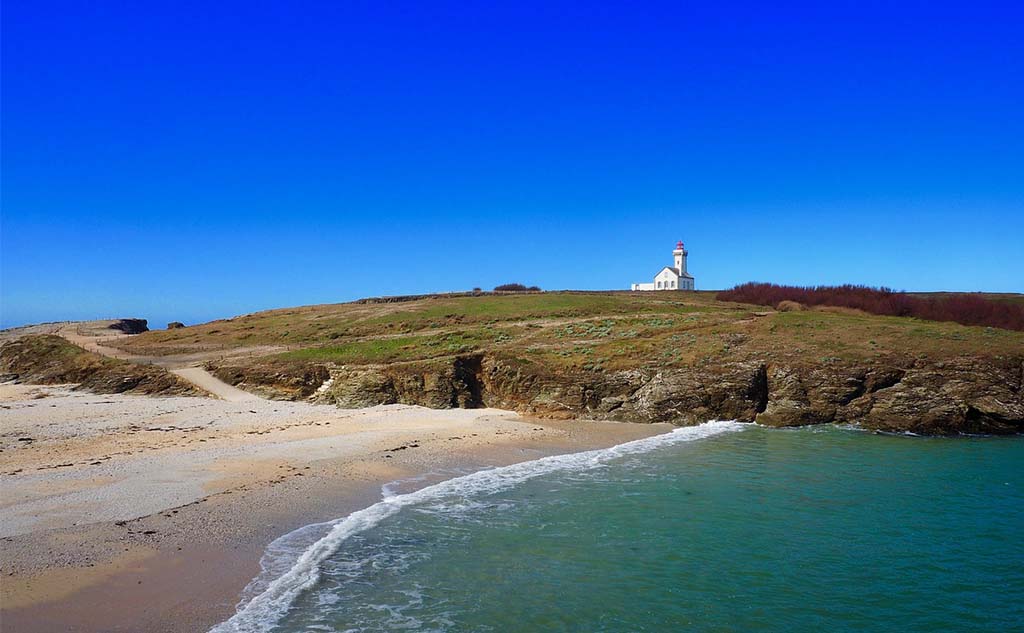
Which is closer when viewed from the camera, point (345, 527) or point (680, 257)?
point (345, 527)

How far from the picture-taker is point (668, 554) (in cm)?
1207

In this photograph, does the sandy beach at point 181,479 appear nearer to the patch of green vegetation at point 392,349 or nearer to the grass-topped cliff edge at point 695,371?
the grass-topped cliff edge at point 695,371

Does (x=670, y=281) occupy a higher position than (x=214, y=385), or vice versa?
(x=670, y=281)

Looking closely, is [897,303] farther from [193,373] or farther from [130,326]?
[130,326]

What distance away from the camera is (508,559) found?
11.7 m

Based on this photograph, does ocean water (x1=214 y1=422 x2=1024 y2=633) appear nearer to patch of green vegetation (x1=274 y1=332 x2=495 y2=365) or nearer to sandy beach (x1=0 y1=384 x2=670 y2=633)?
sandy beach (x1=0 y1=384 x2=670 y2=633)

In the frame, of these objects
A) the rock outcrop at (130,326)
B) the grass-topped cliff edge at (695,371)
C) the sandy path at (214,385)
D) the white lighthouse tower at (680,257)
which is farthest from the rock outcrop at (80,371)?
the white lighthouse tower at (680,257)

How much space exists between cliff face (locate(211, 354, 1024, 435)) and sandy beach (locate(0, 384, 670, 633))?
1.52 metres

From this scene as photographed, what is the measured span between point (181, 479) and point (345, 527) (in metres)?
4.92

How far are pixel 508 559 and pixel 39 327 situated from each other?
225 feet

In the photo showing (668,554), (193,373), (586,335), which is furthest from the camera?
(586,335)

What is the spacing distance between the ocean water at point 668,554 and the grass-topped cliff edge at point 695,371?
268 inches

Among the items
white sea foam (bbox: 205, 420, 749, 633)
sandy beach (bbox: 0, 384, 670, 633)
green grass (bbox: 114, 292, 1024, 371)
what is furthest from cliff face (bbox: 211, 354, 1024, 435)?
white sea foam (bbox: 205, 420, 749, 633)

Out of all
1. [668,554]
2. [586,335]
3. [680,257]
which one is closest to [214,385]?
[586,335]
